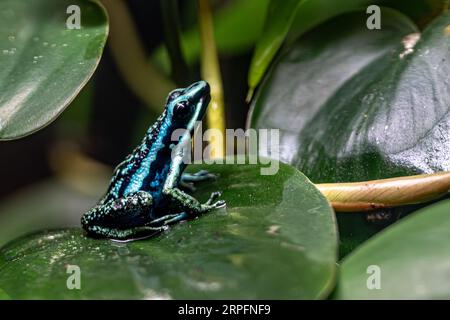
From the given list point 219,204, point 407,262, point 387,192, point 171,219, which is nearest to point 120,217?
point 171,219

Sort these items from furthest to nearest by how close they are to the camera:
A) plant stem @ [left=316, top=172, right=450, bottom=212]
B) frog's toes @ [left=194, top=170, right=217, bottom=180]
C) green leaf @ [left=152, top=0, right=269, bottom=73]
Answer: green leaf @ [left=152, top=0, right=269, bottom=73] → frog's toes @ [left=194, top=170, right=217, bottom=180] → plant stem @ [left=316, top=172, right=450, bottom=212]

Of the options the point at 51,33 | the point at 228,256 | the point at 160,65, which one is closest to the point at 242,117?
the point at 160,65

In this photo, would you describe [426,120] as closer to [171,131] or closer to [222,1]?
[171,131]

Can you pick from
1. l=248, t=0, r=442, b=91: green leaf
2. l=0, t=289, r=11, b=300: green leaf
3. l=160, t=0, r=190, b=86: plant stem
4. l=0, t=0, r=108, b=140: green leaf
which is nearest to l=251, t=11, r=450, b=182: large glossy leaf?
l=248, t=0, r=442, b=91: green leaf

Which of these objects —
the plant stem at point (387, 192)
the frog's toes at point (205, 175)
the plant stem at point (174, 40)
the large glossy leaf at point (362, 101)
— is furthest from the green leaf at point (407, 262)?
the plant stem at point (174, 40)

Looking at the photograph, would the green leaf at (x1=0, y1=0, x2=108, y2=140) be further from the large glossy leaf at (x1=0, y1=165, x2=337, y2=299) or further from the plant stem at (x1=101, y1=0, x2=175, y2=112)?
the plant stem at (x1=101, y1=0, x2=175, y2=112)

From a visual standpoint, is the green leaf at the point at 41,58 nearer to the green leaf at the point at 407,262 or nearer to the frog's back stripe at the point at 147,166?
the frog's back stripe at the point at 147,166

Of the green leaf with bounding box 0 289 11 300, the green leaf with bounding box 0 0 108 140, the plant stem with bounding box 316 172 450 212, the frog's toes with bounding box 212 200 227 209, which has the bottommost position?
the green leaf with bounding box 0 289 11 300
